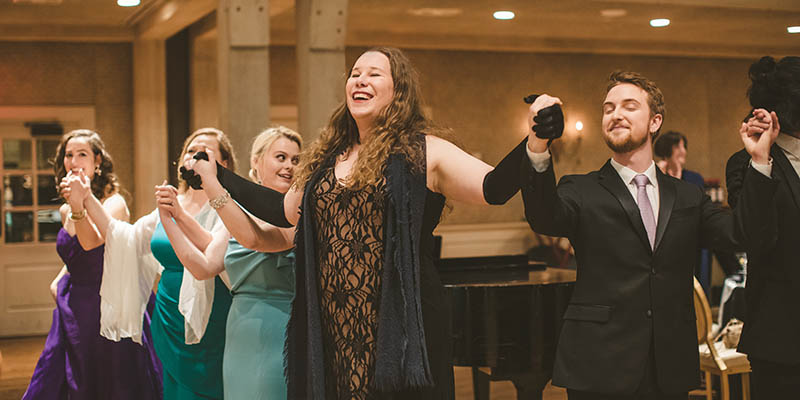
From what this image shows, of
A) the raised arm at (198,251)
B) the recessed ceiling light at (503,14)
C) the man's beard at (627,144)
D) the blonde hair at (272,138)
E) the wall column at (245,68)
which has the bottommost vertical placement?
the raised arm at (198,251)

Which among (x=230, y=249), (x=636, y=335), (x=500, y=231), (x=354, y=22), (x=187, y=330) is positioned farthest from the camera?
(x=500, y=231)

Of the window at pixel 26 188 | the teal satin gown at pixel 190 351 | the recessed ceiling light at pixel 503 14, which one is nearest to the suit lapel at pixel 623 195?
the teal satin gown at pixel 190 351

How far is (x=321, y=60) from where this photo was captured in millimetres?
5688

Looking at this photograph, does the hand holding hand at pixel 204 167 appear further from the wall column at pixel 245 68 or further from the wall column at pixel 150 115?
the wall column at pixel 150 115

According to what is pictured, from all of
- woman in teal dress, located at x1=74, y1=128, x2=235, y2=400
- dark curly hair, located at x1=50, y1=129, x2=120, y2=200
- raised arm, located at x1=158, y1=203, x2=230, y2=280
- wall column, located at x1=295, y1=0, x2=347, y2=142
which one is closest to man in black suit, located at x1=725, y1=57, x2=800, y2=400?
raised arm, located at x1=158, y1=203, x2=230, y2=280

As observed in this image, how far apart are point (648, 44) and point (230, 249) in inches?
347

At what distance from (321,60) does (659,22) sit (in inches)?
182

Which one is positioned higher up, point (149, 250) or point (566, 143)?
point (566, 143)

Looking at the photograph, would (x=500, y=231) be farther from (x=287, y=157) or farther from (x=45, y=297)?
(x=287, y=157)

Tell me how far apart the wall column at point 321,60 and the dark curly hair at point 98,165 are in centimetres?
163

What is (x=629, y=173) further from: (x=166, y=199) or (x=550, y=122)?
(x=166, y=199)

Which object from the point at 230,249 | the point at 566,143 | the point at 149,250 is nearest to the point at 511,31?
the point at 566,143

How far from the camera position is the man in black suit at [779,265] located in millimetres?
2398

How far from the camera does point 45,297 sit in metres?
8.71
